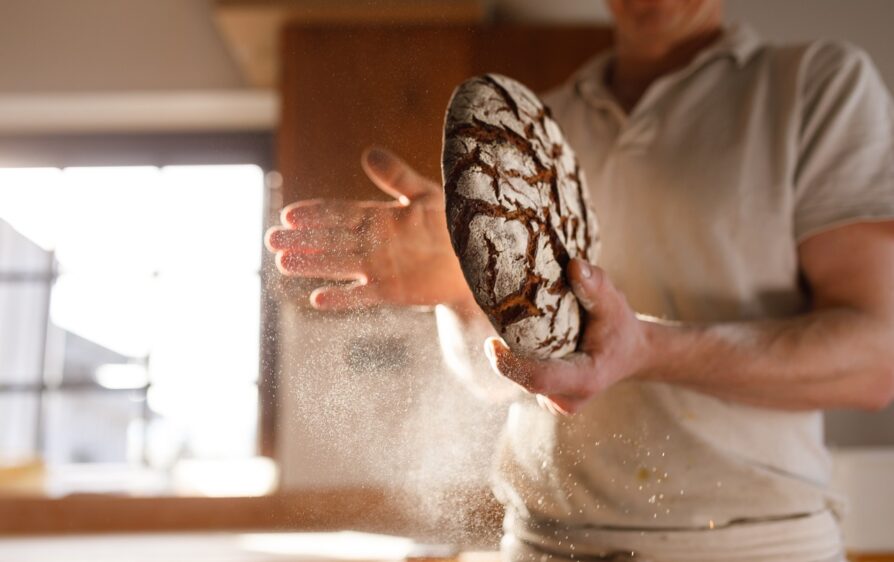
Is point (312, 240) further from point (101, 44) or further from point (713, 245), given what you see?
point (713, 245)

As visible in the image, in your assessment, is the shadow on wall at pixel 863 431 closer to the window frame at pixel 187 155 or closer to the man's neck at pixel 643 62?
the man's neck at pixel 643 62

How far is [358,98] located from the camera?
23 centimetres

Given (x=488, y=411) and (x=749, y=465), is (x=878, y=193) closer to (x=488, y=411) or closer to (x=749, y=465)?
(x=749, y=465)

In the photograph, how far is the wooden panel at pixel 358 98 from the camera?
22cm

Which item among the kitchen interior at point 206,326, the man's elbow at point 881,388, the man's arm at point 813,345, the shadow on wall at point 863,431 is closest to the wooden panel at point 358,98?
the kitchen interior at point 206,326

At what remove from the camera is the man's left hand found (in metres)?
0.22

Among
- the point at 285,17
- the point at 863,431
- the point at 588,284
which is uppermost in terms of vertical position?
the point at 285,17

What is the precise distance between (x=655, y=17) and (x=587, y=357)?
25 cm

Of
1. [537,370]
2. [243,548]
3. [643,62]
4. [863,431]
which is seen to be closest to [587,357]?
[537,370]

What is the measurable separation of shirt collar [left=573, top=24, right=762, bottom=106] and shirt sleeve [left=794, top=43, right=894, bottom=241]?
0.03 meters

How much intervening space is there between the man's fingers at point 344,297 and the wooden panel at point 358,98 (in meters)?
0.03

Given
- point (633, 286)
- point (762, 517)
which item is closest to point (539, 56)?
point (633, 286)

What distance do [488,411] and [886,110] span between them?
301 millimetres

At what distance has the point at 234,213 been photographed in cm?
22
